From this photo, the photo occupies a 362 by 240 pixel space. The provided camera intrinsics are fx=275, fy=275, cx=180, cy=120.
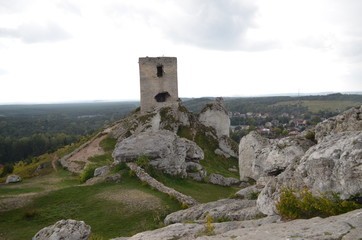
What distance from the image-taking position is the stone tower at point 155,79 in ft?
118

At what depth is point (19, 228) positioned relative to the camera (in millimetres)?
11422

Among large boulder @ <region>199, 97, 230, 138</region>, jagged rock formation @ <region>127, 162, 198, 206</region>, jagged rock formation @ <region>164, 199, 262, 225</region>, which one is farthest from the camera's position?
large boulder @ <region>199, 97, 230, 138</region>

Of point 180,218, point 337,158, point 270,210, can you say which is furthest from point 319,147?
point 180,218

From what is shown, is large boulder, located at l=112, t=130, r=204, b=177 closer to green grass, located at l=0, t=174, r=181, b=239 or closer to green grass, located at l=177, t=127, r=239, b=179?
green grass, located at l=0, t=174, r=181, b=239

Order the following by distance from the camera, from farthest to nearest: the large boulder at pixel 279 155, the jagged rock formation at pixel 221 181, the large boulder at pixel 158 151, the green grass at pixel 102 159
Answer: the green grass at pixel 102 159, the jagged rock formation at pixel 221 181, the large boulder at pixel 158 151, the large boulder at pixel 279 155

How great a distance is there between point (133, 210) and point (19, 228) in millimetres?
4689

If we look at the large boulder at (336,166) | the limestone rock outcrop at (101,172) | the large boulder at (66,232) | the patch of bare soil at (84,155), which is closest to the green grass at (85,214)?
the large boulder at (66,232)

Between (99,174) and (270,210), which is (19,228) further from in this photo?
(270,210)

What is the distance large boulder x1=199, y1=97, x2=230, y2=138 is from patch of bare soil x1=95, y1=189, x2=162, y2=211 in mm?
22761

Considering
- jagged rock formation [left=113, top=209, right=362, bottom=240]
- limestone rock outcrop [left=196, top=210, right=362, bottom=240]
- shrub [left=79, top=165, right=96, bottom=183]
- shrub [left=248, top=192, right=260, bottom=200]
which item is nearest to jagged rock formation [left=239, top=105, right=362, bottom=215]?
shrub [left=248, top=192, right=260, bottom=200]

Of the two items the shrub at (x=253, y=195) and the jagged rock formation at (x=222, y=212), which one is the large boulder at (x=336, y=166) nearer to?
the jagged rock formation at (x=222, y=212)

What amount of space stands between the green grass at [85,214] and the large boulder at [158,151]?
3739 millimetres

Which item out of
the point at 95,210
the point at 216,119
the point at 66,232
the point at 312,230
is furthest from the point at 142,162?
the point at 216,119

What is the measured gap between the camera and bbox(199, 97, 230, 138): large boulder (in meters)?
36.3
